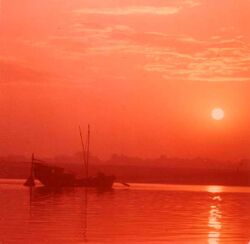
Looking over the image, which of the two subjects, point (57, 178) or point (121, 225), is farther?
point (57, 178)

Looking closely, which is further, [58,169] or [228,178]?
[228,178]

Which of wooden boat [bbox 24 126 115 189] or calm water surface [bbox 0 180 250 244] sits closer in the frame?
calm water surface [bbox 0 180 250 244]

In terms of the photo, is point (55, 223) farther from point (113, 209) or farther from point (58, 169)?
point (58, 169)

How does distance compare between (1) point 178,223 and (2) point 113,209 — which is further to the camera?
(2) point 113,209

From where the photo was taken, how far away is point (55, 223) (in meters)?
19.3

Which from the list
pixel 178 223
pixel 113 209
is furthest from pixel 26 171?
pixel 178 223

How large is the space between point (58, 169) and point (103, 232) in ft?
114

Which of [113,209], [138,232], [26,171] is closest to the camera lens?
[138,232]

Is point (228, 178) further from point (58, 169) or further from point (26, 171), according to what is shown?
point (58, 169)

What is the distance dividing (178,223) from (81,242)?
17.7 feet

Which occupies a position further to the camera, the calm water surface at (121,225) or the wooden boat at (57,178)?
the wooden boat at (57,178)

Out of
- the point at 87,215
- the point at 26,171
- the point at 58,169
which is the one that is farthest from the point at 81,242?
the point at 26,171

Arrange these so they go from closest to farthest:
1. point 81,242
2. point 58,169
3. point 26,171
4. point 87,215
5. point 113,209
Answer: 1. point 81,242
2. point 87,215
3. point 113,209
4. point 58,169
5. point 26,171

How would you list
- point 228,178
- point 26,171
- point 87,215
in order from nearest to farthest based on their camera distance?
point 87,215, point 26,171, point 228,178
